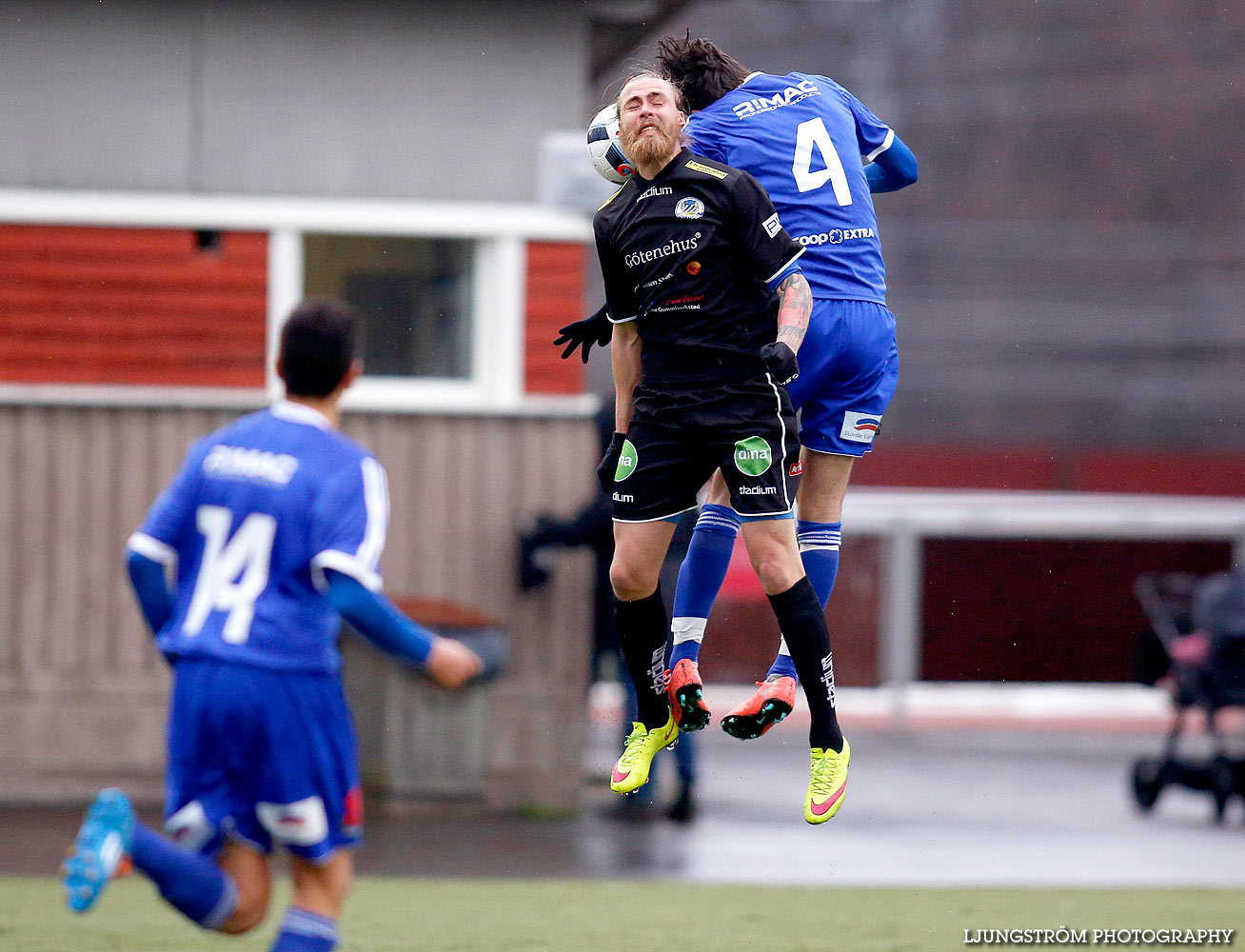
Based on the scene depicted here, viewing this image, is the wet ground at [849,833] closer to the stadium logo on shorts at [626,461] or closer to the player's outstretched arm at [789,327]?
the stadium logo on shorts at [626,461]

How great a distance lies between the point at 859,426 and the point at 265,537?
1.97 metres

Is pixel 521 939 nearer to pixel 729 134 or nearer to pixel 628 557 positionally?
pixel 628 557

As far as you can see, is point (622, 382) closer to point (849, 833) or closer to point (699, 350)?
point (699, 350)

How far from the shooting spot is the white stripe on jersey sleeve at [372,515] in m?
4.63

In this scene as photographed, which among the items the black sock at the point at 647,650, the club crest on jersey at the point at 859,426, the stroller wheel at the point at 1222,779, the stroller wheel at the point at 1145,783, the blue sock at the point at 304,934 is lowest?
the stroller wheel at the point at 1145,783

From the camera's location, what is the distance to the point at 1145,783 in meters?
12.4

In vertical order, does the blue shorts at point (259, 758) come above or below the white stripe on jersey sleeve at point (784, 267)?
below

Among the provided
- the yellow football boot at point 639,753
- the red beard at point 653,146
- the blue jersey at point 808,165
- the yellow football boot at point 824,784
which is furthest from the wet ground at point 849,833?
the red beard at point 653,146

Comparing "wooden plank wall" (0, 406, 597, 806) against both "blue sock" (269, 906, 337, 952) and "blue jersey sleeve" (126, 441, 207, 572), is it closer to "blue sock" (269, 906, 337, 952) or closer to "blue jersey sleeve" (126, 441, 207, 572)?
"blue sock" (269, 906, 337, 952)

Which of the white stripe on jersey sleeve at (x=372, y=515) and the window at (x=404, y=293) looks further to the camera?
the window at (x=404, y=293)

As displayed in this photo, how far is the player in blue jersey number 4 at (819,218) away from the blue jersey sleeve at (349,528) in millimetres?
1117

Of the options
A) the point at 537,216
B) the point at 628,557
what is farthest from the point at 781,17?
the point at 628,557

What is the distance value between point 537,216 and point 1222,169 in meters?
21.8

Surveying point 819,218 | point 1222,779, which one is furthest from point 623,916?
point 1222,779
